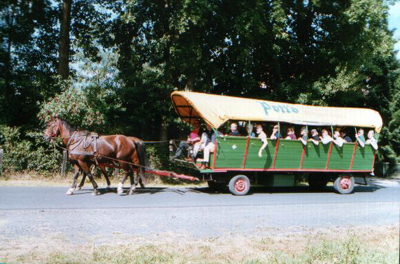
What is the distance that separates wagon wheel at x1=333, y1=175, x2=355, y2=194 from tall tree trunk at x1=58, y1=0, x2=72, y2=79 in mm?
12134

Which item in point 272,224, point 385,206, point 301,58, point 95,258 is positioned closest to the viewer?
point 95,258

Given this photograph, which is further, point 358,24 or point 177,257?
point 358,24

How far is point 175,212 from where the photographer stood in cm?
859

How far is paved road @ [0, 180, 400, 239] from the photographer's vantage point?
22.7 feet

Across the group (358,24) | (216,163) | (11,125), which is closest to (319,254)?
(216,163)

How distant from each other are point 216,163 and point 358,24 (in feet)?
31.7

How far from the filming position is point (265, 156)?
1190 cm

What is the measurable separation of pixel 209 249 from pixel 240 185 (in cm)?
650

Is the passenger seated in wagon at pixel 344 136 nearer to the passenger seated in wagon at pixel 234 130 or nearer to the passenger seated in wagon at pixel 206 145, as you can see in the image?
the passenger seated in wagon at pixel 234 130

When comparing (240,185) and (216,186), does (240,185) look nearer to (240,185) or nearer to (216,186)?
(240,185)

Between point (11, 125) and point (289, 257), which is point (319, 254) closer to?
point (289, 257)

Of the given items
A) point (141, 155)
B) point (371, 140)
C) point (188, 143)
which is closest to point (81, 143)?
point (141, 155)

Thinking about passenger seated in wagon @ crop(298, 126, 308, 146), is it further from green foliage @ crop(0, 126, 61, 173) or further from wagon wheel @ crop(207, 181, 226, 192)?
green foliage @ crop(0, 126, 61, 173)

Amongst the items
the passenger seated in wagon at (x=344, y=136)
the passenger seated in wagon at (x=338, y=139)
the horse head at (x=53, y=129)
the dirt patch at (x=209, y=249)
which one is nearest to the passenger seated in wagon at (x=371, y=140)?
the passenger seated in wagon at (x=344, y=136)
